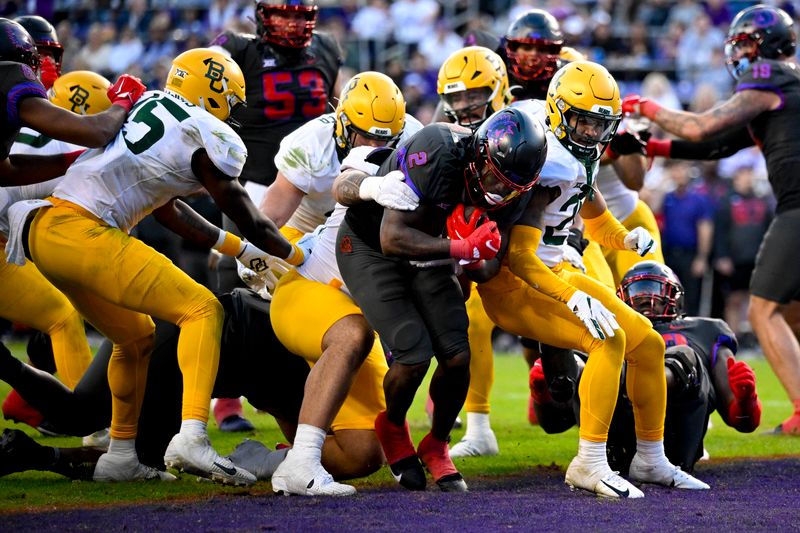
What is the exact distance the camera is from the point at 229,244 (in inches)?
209

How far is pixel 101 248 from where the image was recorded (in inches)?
190

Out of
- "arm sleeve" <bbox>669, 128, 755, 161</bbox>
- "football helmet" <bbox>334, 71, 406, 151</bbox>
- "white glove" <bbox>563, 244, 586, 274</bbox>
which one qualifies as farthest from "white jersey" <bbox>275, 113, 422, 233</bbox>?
"arm sleeve" <bbox>669, 128, 755, 161</bbox>

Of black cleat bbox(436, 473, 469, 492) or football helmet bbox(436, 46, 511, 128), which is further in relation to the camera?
football helmet bbox(436, 46, 511, 128)

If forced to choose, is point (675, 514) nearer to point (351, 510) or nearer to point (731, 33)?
point (351, 510)

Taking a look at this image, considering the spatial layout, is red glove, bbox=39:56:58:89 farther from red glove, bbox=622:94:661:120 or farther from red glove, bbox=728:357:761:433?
red glove, bbox=728:357:761:433

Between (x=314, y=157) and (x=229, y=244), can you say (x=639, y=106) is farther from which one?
(x=229, y=244)

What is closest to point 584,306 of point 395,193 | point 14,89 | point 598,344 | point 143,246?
A: point 598,344

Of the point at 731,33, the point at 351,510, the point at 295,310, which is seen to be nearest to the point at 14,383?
the point at 295,310

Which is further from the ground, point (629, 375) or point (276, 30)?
point (276, 30)

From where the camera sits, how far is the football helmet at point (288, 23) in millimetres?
7039

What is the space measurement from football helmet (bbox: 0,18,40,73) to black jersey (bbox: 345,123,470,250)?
175 centimetres

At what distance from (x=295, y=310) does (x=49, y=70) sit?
8.70ft

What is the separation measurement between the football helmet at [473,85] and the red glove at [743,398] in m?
1.94

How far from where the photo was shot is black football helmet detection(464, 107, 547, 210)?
448 centimetres
